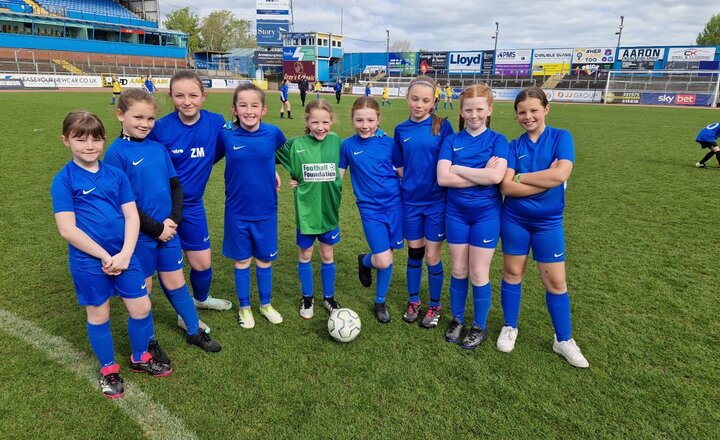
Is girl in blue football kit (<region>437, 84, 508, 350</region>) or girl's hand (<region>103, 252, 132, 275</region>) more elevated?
girl in blue football kit (<region>437, 84, 508, 350</region>)

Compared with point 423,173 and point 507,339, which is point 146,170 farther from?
point 507,339

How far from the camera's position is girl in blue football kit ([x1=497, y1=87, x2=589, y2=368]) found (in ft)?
9.51

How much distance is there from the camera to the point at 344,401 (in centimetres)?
276

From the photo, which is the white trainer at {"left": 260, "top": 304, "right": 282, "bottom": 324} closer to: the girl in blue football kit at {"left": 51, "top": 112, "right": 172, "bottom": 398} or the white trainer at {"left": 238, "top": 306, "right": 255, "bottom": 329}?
the white trainer at {"left": 238, "top": 306, "right": 255, "bottom": 329}

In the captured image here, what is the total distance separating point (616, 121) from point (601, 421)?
69.2 ft

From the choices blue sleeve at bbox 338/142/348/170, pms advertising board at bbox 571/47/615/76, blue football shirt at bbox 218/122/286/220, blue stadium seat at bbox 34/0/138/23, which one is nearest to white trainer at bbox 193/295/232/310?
blue football shirt at bbox 218/122/286/220

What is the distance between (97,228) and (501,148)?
254cm

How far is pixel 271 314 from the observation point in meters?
3.70

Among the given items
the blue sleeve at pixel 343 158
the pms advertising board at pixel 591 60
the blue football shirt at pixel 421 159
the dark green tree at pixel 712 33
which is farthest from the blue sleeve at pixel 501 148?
the dark green tree at pixel 712 33

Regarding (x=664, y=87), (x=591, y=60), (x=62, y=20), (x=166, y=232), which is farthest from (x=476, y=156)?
(x=62, y=20)

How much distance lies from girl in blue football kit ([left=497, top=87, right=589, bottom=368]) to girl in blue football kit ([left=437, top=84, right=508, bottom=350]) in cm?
10

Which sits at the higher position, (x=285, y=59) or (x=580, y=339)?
(x=285, y=59)

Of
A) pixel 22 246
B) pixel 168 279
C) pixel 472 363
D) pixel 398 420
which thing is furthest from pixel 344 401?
pixel 22 246

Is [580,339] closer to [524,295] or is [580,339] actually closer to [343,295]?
[524,295]
